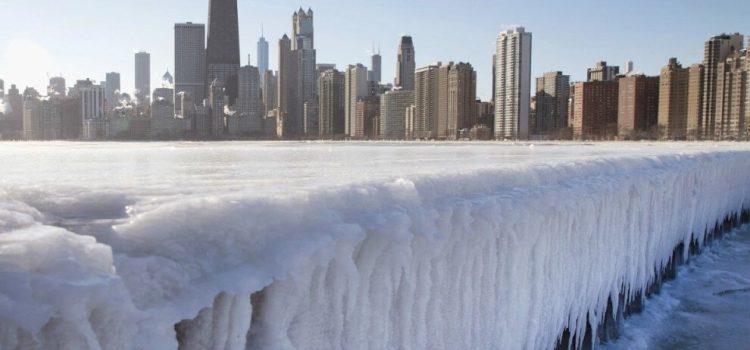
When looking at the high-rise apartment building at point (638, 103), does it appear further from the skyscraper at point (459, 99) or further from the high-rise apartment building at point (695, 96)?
the skyscraper at point (459, 99)

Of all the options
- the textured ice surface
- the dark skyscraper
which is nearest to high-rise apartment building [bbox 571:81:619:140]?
the dark skyscraper

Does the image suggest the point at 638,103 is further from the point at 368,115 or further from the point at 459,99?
the point at 368,115

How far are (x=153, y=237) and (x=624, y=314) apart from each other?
23.5 ft

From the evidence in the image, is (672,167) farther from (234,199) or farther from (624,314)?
(234,199)

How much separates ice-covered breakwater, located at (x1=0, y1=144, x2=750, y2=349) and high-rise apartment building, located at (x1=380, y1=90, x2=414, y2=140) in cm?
9464

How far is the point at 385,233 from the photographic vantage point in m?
3.05

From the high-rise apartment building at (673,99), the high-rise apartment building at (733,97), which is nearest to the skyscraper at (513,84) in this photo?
the high-rise apartment building at (673,99)

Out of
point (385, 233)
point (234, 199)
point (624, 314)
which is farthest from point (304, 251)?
point (624, 314)

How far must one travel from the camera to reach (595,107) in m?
98.8

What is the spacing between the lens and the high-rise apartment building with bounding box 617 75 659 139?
3711 inches

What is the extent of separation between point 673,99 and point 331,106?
5055 cm

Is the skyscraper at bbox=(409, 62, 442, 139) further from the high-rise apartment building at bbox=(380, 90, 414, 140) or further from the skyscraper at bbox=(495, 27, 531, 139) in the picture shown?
the skyscraper at bbox=(495, 27, 531, 139)

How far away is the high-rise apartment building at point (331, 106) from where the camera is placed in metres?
104

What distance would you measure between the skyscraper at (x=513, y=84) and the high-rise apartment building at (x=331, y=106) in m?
24.3
